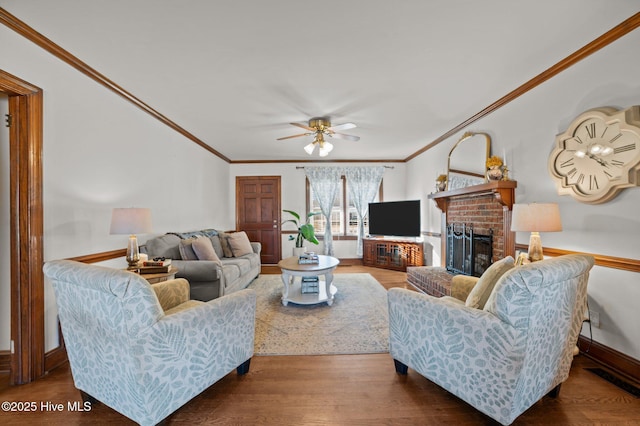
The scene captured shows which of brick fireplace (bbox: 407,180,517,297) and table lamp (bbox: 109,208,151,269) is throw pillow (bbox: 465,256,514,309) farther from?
table lamp (bbox: 109,208,151,269)

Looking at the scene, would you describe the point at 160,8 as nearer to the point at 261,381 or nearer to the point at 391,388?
the point at 261,381

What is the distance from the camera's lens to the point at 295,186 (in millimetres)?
6020

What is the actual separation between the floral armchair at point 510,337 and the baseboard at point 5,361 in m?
2.88

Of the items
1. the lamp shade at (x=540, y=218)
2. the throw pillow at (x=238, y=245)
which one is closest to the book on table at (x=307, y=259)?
the throw pillow at (x=238, y=245)

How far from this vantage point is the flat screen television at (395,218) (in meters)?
5.10

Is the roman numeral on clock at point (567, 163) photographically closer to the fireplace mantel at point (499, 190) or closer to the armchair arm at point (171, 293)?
the fireplace mantel at point (499, 190)

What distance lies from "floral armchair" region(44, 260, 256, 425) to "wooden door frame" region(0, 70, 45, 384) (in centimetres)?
62

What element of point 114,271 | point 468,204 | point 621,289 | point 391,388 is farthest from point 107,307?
point 468,204

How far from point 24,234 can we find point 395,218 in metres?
5.05

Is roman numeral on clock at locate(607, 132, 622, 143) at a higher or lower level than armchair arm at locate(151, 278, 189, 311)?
higher

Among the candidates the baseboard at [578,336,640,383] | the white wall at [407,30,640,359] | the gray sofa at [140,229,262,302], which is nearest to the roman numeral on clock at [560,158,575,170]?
the white wall at [407,30,640,359]

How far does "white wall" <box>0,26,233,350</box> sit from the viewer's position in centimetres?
196

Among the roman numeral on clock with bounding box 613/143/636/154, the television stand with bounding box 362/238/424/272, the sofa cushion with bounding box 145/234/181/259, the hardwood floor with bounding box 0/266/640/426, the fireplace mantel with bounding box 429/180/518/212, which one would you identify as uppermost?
the roman numeral on clock with bounding box 613/143/636/154

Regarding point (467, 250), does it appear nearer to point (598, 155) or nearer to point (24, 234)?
point (598, 155)
